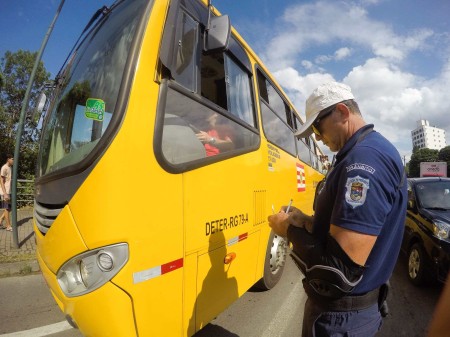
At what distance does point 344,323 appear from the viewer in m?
1.42

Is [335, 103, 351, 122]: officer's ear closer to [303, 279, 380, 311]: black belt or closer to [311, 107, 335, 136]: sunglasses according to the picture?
[311, 107, 335, 136]: sunglasses

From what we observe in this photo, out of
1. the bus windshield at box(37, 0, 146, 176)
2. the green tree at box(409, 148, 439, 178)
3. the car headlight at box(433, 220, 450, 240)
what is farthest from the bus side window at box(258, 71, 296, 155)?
the green tree at box(409, 148, 439, 178)

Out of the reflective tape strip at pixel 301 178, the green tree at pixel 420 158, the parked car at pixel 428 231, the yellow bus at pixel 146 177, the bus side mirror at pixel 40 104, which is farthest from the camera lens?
the green tree at pixel 420 158

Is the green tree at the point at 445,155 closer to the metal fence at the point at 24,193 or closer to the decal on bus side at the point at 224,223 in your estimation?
the metal fence at the point at 24,193

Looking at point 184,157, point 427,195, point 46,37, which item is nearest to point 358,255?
point 184,157

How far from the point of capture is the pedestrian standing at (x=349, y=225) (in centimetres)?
123

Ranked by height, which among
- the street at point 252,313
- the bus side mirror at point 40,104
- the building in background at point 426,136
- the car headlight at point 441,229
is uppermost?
the building in background at point 426,136

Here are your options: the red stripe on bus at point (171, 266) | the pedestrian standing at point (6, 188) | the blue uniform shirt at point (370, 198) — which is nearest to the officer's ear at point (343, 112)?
the blue uniform shirt at point (370, 198)

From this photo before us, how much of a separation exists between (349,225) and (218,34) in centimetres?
166

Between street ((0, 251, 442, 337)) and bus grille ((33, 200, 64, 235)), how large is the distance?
58.7 inches

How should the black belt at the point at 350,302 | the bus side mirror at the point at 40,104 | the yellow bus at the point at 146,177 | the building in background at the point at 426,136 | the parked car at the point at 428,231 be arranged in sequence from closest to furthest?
the black belt at the point at 350,302 < the yellow bus at the point at 146,177 < the bus side mirror at the point at 40,104 < the parked car at the point at 428,231 < the building in background at the point at 426,136

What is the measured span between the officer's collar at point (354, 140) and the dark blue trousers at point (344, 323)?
760 millimetres

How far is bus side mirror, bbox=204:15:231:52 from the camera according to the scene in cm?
215

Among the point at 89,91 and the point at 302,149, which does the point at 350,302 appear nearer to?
the point at 89,91
